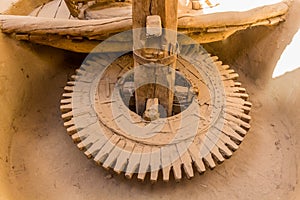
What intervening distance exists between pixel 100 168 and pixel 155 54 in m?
0.70

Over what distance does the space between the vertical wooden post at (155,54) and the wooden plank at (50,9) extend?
952 mm

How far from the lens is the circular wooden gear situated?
1601 millimetres

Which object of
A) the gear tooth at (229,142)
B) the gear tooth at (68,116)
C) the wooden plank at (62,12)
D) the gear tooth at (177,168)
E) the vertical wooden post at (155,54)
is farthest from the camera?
the wooden plank at (62,12)

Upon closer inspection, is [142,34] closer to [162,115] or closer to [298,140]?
[162,115]

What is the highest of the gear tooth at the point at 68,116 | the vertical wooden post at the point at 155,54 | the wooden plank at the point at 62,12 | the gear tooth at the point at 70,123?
the wooden plank at the point at 62,12

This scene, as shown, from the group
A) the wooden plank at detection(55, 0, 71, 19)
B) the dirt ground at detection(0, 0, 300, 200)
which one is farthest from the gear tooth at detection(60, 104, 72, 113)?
the wooden plank at detection(55, 0, 71, 19)

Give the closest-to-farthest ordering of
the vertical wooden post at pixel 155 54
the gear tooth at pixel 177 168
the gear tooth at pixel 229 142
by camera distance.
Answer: the vertical wooden post at pixel 155 54 < the gear tooth at pixel 177 168 < the gear tooth at pixel 229 142

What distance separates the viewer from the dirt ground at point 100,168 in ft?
5.75

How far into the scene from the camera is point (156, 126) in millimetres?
1695

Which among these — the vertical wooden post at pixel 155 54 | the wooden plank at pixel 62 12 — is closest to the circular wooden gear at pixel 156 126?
the vertical wooden post at pixel 155 54

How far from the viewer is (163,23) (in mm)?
1481

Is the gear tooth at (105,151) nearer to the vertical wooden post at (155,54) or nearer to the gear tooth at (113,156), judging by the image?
the gear tooth at (113,156)

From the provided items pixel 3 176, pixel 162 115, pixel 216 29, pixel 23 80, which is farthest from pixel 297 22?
pixel 3 176

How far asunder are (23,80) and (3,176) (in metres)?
0.61
